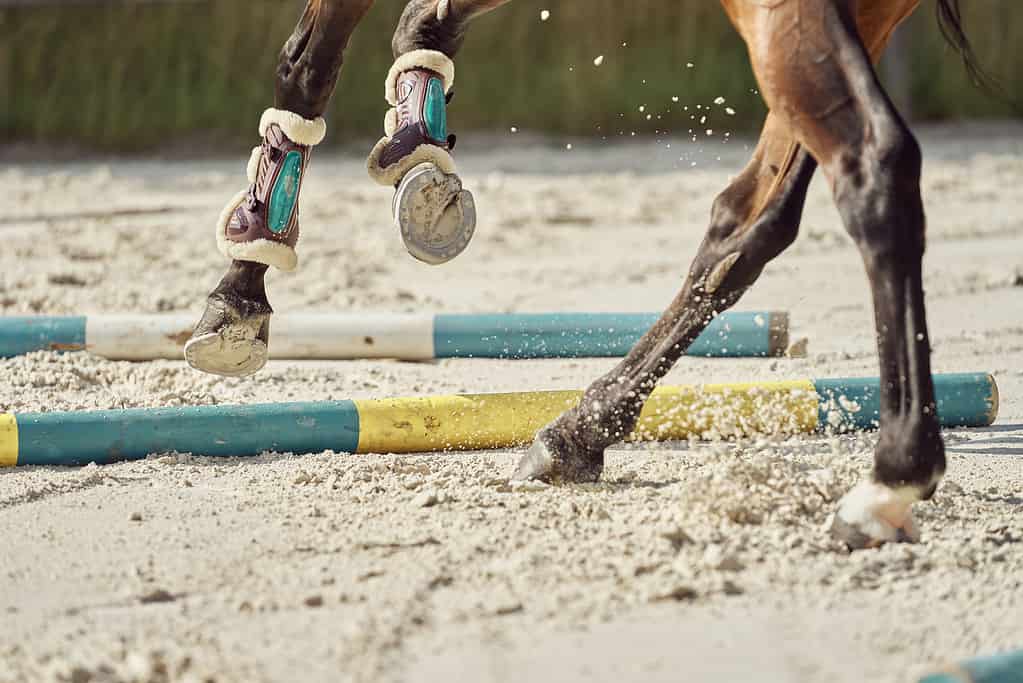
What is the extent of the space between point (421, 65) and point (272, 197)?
1.61 feet

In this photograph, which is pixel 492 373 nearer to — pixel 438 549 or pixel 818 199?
pixel 438 549

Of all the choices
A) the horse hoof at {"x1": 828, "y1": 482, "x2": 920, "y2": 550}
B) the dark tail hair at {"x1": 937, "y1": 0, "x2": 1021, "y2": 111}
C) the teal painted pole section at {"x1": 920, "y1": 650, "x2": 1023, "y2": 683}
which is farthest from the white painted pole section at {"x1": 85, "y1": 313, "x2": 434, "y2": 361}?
the teal painted pole section at {"x1": 920, "y1": 650, "x2": 1023, "y2": 683}

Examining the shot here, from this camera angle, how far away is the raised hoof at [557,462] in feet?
10.2

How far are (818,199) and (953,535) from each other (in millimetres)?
5452

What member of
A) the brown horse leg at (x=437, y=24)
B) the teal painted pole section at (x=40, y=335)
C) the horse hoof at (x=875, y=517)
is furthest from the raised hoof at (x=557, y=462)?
the teal painted pole section at (x=40, y=335)

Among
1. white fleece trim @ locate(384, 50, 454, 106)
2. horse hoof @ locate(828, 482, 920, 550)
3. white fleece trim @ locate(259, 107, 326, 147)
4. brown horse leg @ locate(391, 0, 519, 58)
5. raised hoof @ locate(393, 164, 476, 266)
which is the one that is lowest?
horse hoof @ locate(828, 482, 920, 550)

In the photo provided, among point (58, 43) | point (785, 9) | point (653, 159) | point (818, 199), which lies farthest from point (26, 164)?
point (785, 9)

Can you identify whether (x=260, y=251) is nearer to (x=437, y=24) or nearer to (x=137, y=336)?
(x=437, y=24)

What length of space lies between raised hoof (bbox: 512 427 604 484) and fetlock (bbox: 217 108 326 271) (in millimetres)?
816

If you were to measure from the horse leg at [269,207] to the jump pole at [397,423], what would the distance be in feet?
0.54

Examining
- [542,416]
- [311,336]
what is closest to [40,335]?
[311,336]

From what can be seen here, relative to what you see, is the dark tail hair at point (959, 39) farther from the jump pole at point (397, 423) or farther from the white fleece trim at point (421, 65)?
the white fleece trim at point (421, 65)

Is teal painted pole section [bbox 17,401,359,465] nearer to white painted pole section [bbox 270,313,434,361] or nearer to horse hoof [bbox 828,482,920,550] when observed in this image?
white painted pole section [bbox 270,313,434,361]

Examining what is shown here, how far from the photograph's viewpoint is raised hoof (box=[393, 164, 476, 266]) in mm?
3297
